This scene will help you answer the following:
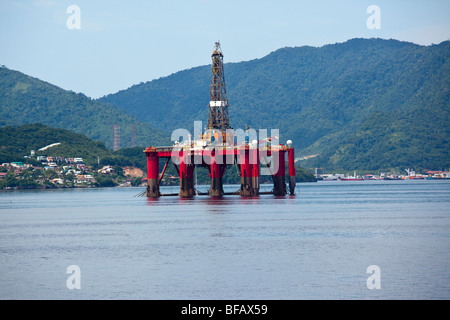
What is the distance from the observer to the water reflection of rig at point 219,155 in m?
112

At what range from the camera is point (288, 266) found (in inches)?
1820

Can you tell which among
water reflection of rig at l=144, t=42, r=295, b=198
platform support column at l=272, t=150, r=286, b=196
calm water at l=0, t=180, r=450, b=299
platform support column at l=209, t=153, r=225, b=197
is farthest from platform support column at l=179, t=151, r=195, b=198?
calm water at l=0, t=180, r=450, b=299

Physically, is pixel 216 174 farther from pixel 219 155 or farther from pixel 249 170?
pixel 249 170

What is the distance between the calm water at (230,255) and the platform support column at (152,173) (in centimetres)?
3396

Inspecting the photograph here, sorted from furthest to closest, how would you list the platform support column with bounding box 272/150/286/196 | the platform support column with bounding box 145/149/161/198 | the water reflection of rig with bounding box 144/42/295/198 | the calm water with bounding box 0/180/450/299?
1. the platform support column with bounding box 145/149/161/198
2. the platform support column with bounding box 272/150/286/196
3. the water reflection of rig with bounding box 144/42/295/198
4. the calm water with bounding box 0/180/450/299

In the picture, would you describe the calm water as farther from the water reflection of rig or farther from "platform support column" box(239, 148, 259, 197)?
the water reflection of rig

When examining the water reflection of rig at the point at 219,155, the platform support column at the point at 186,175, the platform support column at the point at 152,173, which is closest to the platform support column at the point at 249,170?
the water reflection of rig at the point at 219,155

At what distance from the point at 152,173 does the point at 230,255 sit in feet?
233

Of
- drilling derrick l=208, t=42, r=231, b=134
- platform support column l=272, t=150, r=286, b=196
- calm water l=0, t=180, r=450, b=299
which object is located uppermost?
drilling derrick l=208, t=42, r=231, b=134

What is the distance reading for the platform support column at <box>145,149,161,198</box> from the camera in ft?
390

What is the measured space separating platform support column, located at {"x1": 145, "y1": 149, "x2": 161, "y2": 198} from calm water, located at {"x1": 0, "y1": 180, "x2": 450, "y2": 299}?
3396 centimetres
